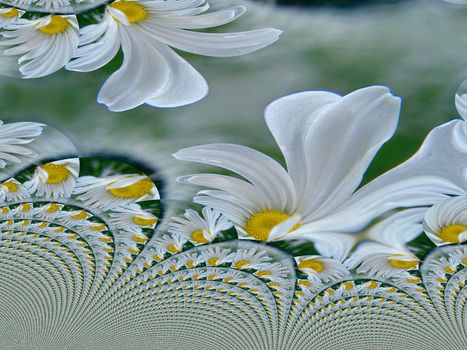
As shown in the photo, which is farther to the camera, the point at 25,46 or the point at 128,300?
the point at 128,300

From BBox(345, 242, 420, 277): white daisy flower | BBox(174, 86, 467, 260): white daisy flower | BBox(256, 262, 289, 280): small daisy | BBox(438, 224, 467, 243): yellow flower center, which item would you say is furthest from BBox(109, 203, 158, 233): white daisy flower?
BBox(438, 224, 467, 243): yellow flower center

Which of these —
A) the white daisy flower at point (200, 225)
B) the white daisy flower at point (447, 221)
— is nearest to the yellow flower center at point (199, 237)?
the white daisy flower at point (200, 225)

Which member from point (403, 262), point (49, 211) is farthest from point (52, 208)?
point (403, 262)

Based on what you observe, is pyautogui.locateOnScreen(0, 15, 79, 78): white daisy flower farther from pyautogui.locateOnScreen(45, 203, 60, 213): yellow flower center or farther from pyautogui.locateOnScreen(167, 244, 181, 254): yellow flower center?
pyautogui.locateOnScreen(167, 244, 181, 254): yellow flower center

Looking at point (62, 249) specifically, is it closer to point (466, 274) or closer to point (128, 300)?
point (128, 300)

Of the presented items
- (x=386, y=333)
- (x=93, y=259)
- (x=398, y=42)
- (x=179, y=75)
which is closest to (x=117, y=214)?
(x=93, y=259)

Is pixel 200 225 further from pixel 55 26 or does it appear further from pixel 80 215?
pixel 55 26

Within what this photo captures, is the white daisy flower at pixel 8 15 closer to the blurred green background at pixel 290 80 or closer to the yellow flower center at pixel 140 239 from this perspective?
the blurred green background at pixel 290 80
